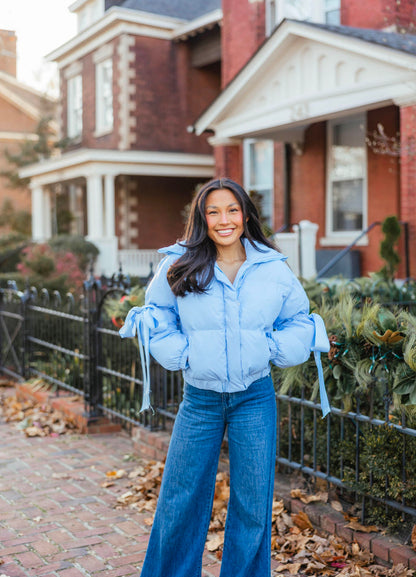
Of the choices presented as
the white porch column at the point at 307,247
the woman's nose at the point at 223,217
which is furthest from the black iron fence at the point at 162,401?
the white porch column at the point at 307,247

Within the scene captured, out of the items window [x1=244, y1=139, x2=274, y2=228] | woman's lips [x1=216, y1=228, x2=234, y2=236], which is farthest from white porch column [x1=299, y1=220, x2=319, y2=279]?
woman's lips [x1=216, y1=228, x2=234, y2=236]

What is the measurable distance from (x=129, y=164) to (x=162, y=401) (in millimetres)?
14315

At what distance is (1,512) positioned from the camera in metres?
4.48

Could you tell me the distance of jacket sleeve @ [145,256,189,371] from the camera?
2.80 m

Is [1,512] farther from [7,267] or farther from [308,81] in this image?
[7,267]

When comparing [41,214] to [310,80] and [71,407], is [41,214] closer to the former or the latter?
[310,80]

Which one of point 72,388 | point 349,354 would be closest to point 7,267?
point 72,388

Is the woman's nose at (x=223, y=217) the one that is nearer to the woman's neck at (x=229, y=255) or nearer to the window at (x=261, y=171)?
the woman's neck at (x=229, y=255)

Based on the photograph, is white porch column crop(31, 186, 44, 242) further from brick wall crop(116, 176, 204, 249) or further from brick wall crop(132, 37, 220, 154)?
brick wall crop(132, 37, 220, 154)

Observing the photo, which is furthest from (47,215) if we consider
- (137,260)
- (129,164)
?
(137,260)

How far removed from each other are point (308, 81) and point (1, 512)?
9408mm

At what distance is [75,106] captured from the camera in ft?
76.3

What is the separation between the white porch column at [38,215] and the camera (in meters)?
22.8

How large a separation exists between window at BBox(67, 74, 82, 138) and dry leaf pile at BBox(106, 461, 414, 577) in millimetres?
19445
